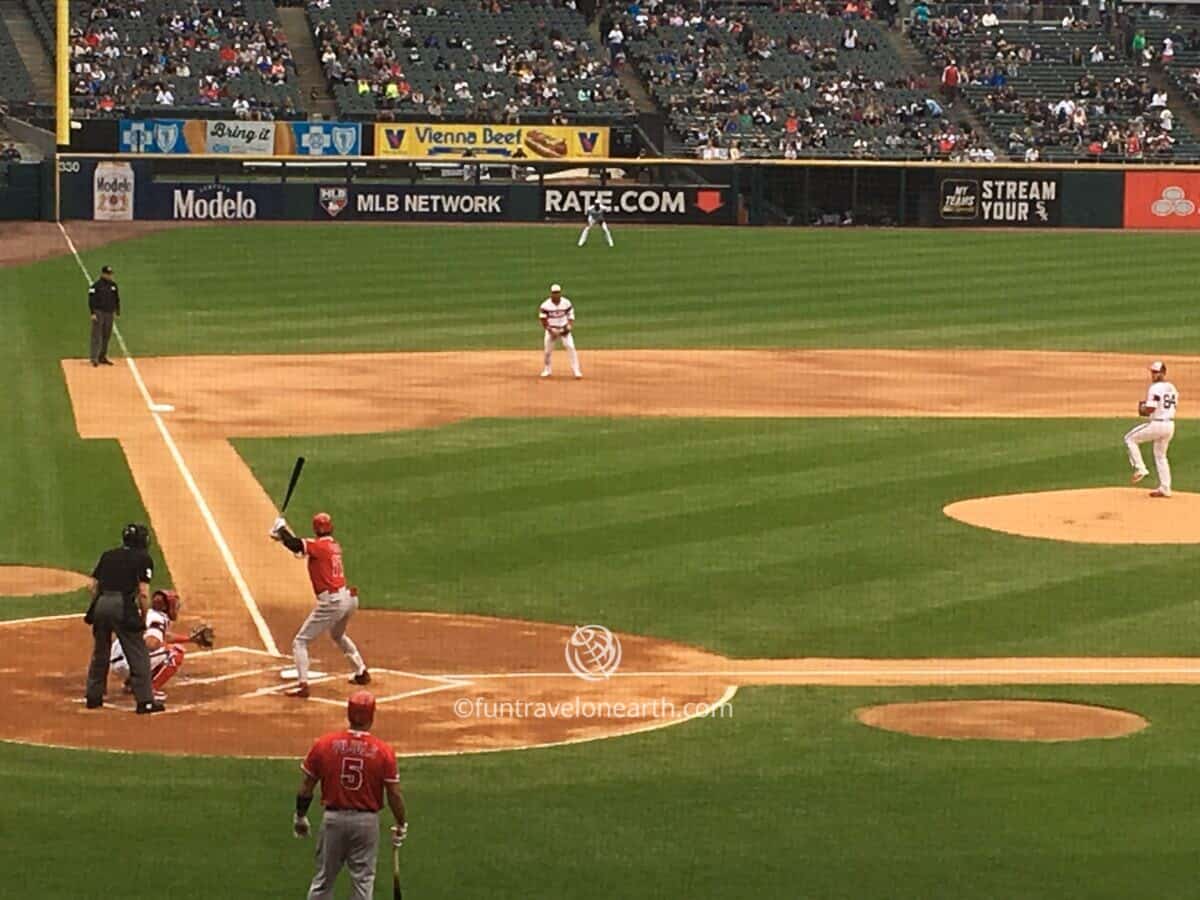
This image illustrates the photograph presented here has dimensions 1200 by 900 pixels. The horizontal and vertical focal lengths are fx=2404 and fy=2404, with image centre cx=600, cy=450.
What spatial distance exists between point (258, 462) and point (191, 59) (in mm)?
40664

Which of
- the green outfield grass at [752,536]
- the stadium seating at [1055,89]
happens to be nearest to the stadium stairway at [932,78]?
the stadium seating at [1055,89]

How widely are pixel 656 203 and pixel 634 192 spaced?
642 mm

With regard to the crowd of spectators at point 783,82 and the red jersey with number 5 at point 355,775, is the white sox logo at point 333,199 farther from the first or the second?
the red jersey with number 5 at point 355,775

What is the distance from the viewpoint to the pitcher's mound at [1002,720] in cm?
1683

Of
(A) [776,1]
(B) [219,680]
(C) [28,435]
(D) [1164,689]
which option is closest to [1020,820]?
(D) [1164,689]

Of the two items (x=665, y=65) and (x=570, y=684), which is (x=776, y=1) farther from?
(x=570, y=684)

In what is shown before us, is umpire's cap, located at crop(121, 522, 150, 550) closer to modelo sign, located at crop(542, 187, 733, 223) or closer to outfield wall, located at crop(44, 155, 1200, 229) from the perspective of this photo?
outfield wall, located at crop(44, 155, 1200, 229)

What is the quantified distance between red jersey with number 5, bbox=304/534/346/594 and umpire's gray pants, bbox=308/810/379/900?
595 cm

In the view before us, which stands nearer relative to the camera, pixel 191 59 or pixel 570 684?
pixel 570 684

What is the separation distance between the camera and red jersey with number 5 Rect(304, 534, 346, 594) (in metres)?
17.5

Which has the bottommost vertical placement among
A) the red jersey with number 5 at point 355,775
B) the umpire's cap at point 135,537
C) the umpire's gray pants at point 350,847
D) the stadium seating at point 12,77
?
the umpire's gray pants at point 350,847

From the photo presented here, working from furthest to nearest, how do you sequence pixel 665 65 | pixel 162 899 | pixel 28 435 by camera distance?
pixel 665 65 → pixel 28 435 → pixel 162 899

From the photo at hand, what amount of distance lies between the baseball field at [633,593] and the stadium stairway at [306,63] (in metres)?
21.9

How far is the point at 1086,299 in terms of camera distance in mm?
49562
